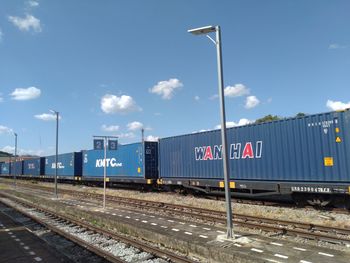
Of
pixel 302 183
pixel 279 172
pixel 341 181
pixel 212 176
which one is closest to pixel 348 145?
pixel 341 181

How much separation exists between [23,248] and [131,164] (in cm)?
1769

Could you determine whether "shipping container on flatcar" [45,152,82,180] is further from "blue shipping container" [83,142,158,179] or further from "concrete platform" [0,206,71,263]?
"concrete platform" [0,206,71,263]

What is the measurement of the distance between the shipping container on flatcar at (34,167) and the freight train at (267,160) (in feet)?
A: 101

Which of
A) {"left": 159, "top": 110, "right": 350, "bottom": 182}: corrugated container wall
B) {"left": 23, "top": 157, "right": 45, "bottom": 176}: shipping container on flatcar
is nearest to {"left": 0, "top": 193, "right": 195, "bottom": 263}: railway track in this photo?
{"left": 159, "top": 110, "right": 350, "bottom": 182}: corrugated container wall

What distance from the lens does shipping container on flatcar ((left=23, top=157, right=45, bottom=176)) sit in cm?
5144

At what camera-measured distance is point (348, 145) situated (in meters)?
12.5

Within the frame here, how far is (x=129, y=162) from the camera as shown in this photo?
91.0ft

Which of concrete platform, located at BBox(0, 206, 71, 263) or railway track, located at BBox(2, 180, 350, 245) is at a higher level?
railway track, located at BBox(2, 180, 350, 245)

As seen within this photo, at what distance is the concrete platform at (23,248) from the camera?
864cm

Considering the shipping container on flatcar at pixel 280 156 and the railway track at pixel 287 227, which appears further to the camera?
the shipping container on flatcar at pixel 280 156

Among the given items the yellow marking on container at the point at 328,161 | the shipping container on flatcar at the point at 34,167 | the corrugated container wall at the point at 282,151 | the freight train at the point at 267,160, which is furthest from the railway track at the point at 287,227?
the shipping container on flatcar at the point at 34,167

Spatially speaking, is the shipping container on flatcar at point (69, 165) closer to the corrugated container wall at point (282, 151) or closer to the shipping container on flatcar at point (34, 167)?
the shipping container on flatcar at point (34, 167)

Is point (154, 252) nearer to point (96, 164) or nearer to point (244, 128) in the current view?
point (244, 128)

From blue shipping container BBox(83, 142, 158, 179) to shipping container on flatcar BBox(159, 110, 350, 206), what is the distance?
5.18 metres
